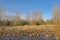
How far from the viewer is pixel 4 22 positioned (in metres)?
24.2

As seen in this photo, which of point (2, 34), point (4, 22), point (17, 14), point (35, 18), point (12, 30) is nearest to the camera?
point (2, 34)

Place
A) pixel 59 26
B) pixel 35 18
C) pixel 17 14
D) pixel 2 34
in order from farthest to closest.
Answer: pixel 35 18 → pixel 17 14 → pixel 2 34 → pixel 59 26

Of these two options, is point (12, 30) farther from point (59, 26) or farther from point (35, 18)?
point (59, 26)

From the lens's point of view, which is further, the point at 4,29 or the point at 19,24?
the point at 19,24

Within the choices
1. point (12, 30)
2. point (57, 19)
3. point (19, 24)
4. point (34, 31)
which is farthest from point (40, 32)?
point (57, 19)

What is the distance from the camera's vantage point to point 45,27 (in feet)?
76.4

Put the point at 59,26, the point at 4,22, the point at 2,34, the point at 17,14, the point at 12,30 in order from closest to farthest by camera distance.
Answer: the point at 59,26
the point at 2,34
the point at 12,30
the point at 4,22
the point at 17,14

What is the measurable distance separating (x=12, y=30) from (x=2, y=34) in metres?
1.82

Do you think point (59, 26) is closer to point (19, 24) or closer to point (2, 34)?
point (2, 34)

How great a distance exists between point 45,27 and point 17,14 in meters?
4.51

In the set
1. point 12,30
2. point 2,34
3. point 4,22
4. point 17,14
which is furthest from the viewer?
point 17,14

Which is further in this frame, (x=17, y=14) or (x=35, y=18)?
(x=35, y=18)

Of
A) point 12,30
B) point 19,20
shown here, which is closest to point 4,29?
point 12,30

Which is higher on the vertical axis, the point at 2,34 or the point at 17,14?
the point at 17,14
